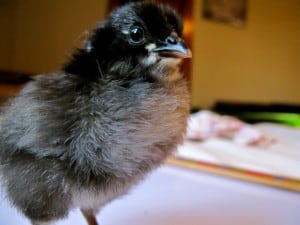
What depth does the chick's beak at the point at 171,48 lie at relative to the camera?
0.89 feet

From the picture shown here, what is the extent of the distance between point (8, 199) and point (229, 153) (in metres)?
0.72

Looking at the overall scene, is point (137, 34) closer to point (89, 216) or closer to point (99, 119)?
point (99, 119)

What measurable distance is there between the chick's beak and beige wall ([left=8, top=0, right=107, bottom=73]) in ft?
6.83

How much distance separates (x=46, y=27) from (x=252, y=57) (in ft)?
6.31

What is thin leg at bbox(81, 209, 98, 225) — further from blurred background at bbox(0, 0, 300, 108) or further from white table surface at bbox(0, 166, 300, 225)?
blurred background at bbox(0, 0, 300, 108)

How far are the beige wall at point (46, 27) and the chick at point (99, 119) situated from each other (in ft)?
6.77

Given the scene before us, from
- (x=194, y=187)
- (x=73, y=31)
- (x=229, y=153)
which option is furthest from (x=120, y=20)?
(x=73, y=31)

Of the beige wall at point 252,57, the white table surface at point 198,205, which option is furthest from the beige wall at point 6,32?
the white table surface at point 198,205

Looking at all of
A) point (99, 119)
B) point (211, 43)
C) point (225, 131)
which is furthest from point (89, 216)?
point (211, 43)

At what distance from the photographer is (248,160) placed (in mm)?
856

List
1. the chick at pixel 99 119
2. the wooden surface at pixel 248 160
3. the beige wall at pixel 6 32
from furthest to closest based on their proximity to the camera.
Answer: the beige wall at pixel 6 32, the wooden surface at pixel 248 160, the chick at pixel 99 119

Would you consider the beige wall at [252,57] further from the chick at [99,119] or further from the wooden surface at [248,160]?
the chick at [99,119]

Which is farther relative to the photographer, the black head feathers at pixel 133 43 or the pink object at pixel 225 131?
the pink object at pixel 225 131

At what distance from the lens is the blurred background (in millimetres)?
2264
